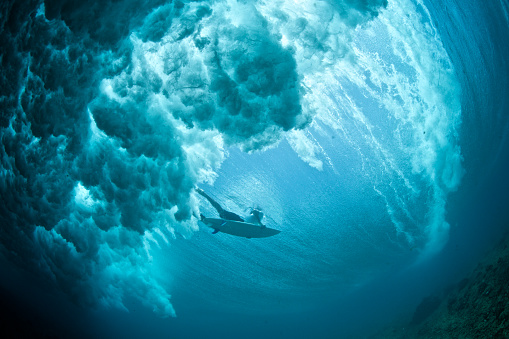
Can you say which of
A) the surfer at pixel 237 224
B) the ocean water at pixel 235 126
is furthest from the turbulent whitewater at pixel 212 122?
the surfer at pixel 237 224

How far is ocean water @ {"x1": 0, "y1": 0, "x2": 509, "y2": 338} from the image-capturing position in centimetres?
528

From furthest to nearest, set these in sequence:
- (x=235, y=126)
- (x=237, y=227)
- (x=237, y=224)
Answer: (x=237, y=227) < (x=237, y=224) < (x=235, y=126)

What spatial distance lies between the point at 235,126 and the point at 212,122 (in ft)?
2.38

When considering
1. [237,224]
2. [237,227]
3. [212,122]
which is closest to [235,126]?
[212,122]

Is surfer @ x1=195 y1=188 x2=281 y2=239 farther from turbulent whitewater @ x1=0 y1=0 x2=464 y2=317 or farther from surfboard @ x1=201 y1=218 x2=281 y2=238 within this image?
turbulent whitewater @ x1=0 y1=0 x2=464 y2=317

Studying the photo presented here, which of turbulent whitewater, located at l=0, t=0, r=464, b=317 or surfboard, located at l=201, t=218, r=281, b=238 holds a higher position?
turbulent whitewater, located at l=0, t=0, r=464, b=317

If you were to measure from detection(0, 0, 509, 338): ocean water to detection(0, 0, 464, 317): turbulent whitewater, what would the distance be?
0.05 metres

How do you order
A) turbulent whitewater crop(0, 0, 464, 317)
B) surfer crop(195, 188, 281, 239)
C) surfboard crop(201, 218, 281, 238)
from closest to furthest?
turbulent whitewater crop(0, 0, 464, 317) → surfer crop(195, 188, 281, 239) → surfboard crop(201, 218, 281, 238)

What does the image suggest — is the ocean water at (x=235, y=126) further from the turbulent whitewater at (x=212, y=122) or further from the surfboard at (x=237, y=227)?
the surfboard at (x=237, y=227)

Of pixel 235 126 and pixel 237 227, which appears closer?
pixel 235 126

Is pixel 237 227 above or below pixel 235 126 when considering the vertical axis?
below

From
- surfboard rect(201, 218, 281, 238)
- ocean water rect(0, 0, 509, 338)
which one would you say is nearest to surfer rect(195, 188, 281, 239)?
surfboard rect(201, 218, 281, 238)

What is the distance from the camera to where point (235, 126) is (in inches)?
260

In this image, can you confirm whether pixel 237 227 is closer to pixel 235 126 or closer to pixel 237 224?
pixel 237 224
